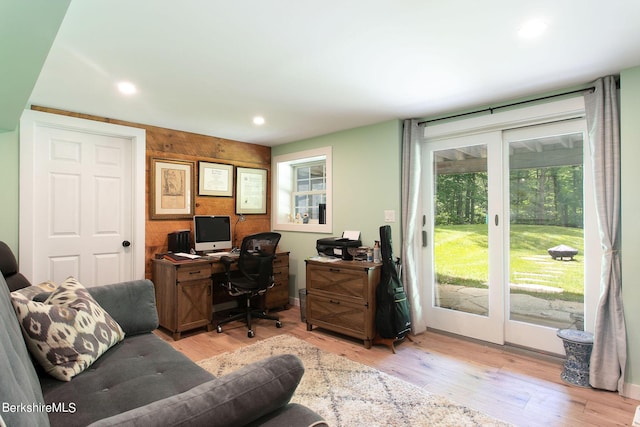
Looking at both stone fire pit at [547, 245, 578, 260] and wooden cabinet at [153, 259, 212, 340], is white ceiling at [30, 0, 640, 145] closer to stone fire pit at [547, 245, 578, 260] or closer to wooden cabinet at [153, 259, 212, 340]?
stone fire pit at [547, 245, 578, 260]

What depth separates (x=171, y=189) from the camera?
393cm

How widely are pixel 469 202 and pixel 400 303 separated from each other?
1.23 m

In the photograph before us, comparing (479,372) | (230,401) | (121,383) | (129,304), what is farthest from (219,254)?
(230,401)

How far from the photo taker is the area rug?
2.01 m

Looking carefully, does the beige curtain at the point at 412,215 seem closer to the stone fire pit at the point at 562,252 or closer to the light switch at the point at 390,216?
the light switch at the point at 390,216

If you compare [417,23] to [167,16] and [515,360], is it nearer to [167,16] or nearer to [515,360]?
[167,16]

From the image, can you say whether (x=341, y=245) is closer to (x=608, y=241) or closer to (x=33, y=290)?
(x=608, y=241)

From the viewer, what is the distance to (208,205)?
426cm

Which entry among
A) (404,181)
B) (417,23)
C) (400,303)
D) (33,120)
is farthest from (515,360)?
(33,120)

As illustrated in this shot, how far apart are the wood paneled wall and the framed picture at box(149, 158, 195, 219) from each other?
5 centimetres

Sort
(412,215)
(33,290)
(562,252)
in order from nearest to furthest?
(33,290)
(562,252)
(412,215)

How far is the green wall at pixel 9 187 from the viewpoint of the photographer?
291 cm

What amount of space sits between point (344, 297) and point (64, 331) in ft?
7.46

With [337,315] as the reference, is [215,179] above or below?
above
